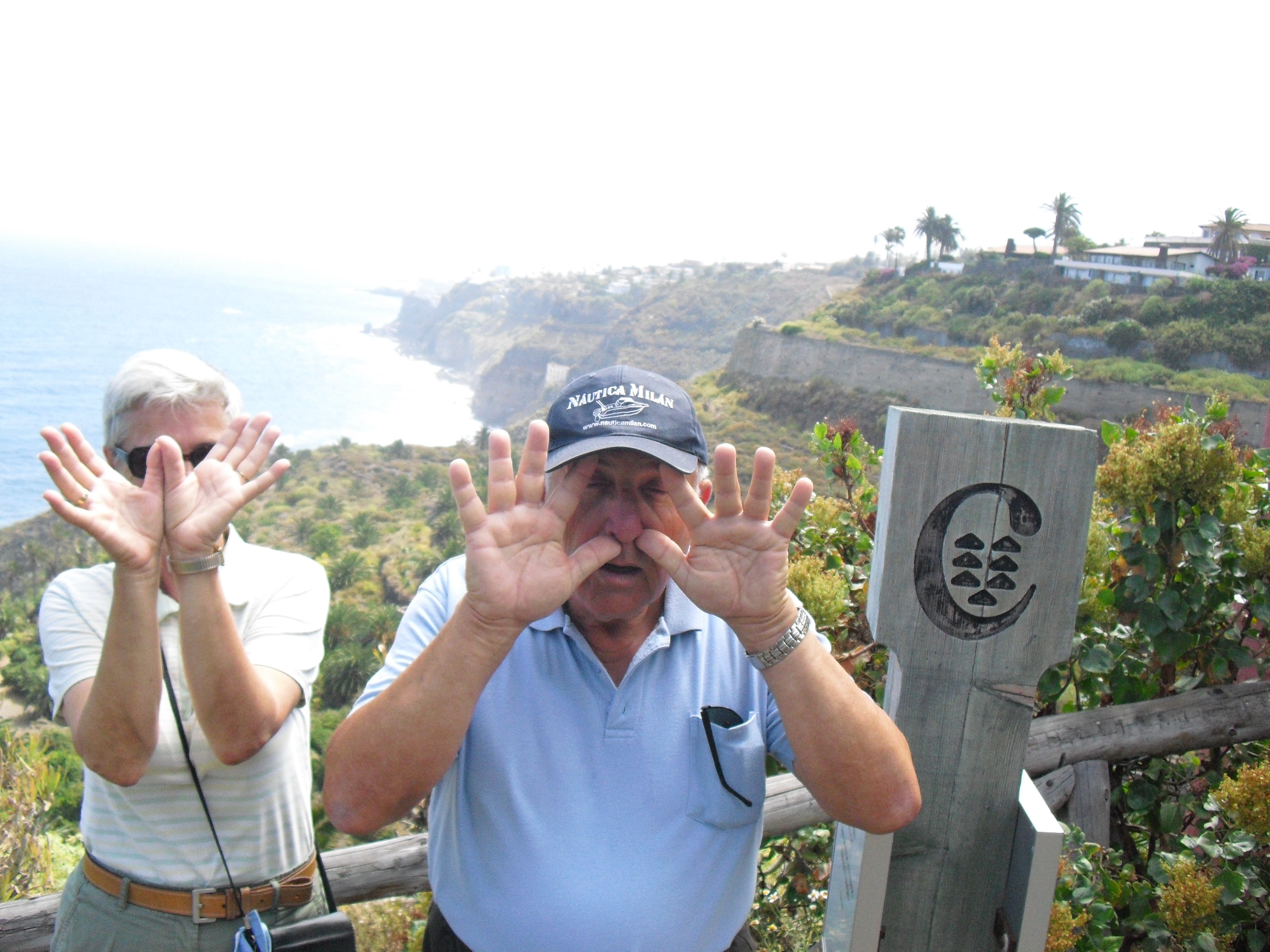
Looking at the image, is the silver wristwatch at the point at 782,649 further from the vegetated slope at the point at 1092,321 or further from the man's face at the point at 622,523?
the vegetated slope at the point at 1092,321

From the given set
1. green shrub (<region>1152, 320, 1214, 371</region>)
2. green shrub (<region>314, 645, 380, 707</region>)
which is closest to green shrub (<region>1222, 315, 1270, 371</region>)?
green shrub (<region>1152, 320, 1214, 371</region>)

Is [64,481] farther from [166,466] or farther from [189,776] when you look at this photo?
[189,776]

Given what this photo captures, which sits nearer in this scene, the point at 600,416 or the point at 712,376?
the point at 600,416

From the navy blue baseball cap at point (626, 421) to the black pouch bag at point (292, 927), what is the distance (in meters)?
0.84

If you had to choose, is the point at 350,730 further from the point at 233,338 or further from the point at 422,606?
the point at 233,338

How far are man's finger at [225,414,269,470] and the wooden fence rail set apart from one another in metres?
1.00

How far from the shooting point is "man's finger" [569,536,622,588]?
130cm

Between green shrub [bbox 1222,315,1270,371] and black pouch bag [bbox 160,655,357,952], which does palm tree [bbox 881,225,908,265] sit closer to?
green shrub [bbox 1222,315,1270,371]

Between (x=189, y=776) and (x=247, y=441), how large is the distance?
0.63 metres

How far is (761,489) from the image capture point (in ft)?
4.17

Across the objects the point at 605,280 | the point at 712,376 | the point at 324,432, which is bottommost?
the point at 324,432

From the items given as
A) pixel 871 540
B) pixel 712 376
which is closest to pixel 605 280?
pixel 712 376

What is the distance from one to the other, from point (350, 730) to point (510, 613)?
0.32m

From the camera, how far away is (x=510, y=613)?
1.25 meters
